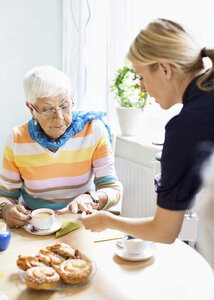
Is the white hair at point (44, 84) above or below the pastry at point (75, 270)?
above

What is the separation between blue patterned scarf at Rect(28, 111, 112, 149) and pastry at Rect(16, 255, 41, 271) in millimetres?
731

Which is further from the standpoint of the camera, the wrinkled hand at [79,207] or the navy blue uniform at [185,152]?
the wrinkled hand at [79,207]

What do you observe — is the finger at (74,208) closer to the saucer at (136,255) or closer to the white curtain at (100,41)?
the saucer at (136,255)

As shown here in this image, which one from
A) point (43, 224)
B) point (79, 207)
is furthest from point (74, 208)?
point (43, 224)

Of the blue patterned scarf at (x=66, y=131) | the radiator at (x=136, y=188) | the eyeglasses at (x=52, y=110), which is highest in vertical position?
the eyeglasses at (x=52, y=110)

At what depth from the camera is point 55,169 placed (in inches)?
76.2

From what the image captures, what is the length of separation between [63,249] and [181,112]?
1.98 feet

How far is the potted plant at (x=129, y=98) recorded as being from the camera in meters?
2.63

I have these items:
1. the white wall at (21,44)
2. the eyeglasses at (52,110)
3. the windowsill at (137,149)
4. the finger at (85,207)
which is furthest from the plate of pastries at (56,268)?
the white wall at (21,44)

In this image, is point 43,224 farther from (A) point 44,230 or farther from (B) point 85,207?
(B) point 85,207

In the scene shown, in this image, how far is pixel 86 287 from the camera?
1.19m

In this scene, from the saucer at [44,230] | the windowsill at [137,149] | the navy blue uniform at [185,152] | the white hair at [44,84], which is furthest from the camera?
the windowsill at [137,149]

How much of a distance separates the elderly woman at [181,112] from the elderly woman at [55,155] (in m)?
0.65

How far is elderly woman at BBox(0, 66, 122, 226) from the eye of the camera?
184 centimetres
